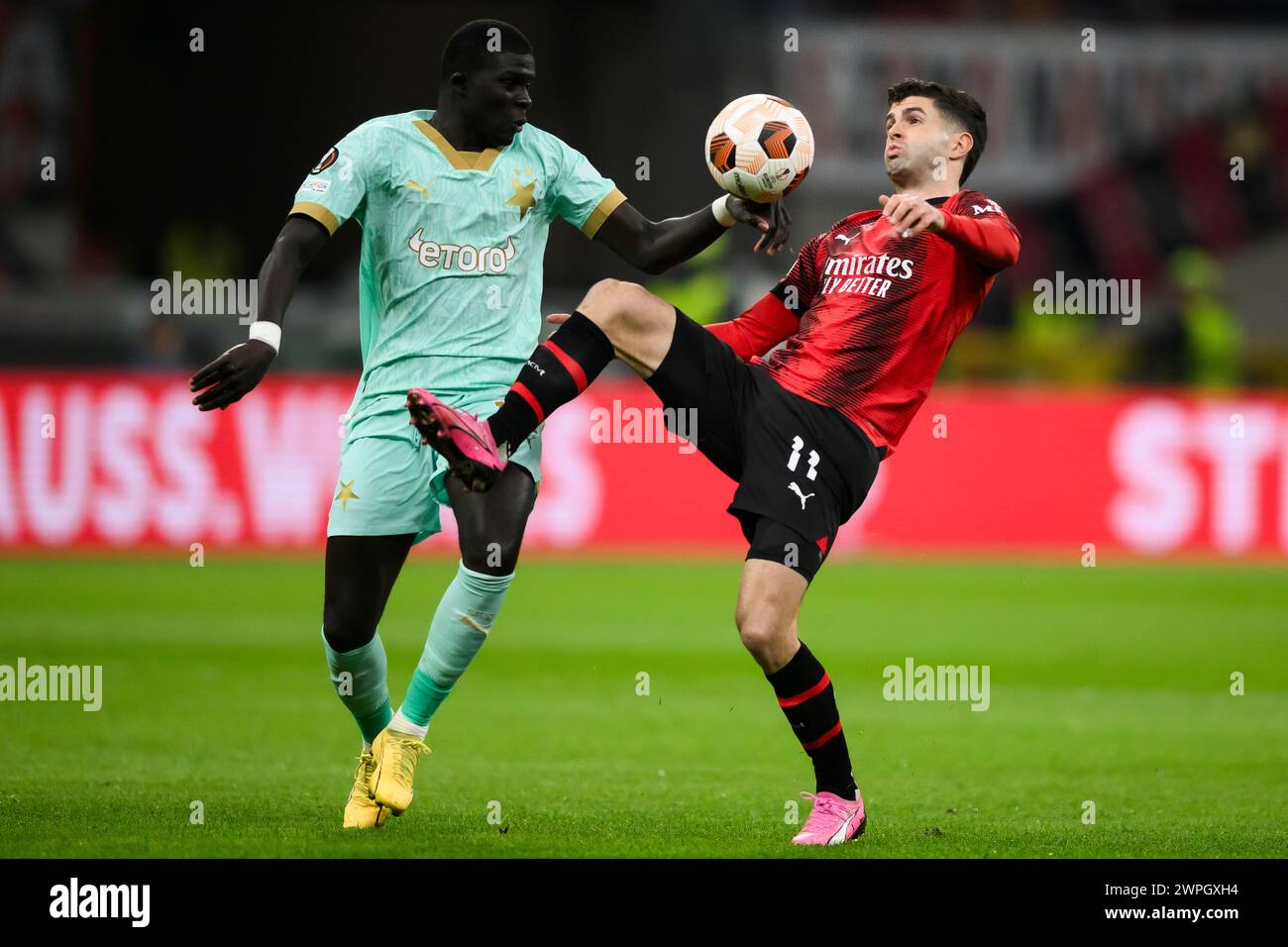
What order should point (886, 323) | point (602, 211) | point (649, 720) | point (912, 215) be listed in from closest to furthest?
1. point (912, 215)
2. point (886, 323)
3. point (602, 211)
4. point (649, 720)

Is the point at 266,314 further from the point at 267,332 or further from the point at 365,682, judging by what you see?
the point at 365,682

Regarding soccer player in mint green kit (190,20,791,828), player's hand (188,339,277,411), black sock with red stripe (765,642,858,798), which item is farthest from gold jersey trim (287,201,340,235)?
black sock with red stripe (765,642,858,798)

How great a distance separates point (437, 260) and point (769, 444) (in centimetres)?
132

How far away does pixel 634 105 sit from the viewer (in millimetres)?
21625

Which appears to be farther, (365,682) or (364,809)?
(365,682)

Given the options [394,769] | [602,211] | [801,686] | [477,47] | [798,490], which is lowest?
[394,769]

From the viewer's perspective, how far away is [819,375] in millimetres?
5922

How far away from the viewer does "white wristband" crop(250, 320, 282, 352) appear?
555 centimetres

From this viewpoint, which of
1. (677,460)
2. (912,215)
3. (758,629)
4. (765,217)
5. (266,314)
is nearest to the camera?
(912,215)

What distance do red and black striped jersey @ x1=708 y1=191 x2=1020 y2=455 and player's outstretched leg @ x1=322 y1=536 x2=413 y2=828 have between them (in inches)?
57.7

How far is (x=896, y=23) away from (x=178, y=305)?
11213 millimetres

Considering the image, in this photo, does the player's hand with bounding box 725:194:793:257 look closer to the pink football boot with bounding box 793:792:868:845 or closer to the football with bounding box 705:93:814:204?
the football with bounding box 705:93:814:204

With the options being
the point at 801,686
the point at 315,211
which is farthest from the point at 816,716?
the point at 315,211

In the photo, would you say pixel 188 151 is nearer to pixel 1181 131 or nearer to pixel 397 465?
pixel 1181 131
